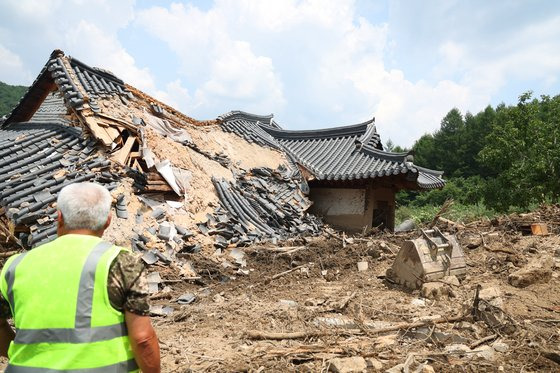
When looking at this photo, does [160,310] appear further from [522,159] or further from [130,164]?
[522,159]

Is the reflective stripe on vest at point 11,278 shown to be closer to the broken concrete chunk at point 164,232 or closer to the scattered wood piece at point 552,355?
the scattered wood piece at point 552,355

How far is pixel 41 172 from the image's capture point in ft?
23.5

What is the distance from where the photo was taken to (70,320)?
5.85ft

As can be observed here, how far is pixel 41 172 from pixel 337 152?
9.69 meters

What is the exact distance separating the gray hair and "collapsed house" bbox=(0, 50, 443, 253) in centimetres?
467

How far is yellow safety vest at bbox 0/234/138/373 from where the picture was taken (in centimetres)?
179

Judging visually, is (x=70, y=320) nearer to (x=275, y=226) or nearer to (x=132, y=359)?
(x=132, y=359)

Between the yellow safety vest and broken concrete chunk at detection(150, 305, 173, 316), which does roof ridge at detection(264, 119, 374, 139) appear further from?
the yellow safety vest

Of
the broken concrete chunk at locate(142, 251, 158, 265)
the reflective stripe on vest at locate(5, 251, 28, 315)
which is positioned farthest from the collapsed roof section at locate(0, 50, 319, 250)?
the reflective stripe on vest at locate(5, 251, 28, 315)

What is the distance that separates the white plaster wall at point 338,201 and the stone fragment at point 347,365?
8.83m

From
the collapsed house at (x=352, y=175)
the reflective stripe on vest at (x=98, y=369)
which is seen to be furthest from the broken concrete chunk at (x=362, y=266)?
the reflective stripe on vest at (x=98, y=369)

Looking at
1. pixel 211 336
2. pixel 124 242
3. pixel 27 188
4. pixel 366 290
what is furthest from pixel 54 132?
pixel 366 290

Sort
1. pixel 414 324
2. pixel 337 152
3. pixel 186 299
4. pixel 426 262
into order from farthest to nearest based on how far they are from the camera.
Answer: pixel 337 152, pixel 186 299, pixel 426 262, pixel 414 324

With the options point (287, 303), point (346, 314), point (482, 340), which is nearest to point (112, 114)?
point (287, 303)
